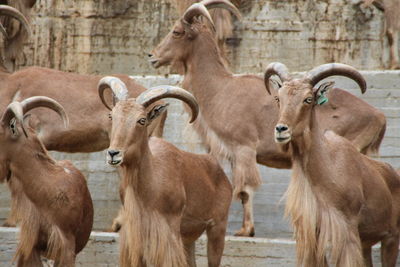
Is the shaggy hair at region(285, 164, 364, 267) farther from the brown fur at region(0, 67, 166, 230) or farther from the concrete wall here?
the concrete wall

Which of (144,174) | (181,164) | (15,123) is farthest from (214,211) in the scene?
(15,123)

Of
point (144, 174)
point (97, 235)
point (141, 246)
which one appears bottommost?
A: point (97, 235)

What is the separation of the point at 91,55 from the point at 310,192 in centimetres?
1025

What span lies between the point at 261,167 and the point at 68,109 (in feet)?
8.92

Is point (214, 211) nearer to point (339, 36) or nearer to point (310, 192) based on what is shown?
point (310, 192)

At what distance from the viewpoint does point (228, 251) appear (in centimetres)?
1162

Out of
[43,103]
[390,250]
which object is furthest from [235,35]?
[390,250]

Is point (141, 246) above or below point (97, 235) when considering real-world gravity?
above

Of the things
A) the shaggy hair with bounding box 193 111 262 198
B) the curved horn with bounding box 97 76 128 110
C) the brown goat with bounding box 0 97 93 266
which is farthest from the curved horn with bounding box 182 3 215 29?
the brown goat with bounding box 0 97 93 266

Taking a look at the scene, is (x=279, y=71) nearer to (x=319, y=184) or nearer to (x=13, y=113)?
(x=319, y=184)

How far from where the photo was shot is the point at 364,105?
12.4m

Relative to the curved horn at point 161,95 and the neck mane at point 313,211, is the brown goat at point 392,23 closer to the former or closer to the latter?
the curved horn at point 161,95

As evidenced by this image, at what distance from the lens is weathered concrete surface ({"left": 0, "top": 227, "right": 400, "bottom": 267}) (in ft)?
36.9

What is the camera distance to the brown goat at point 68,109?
41.1 ft
